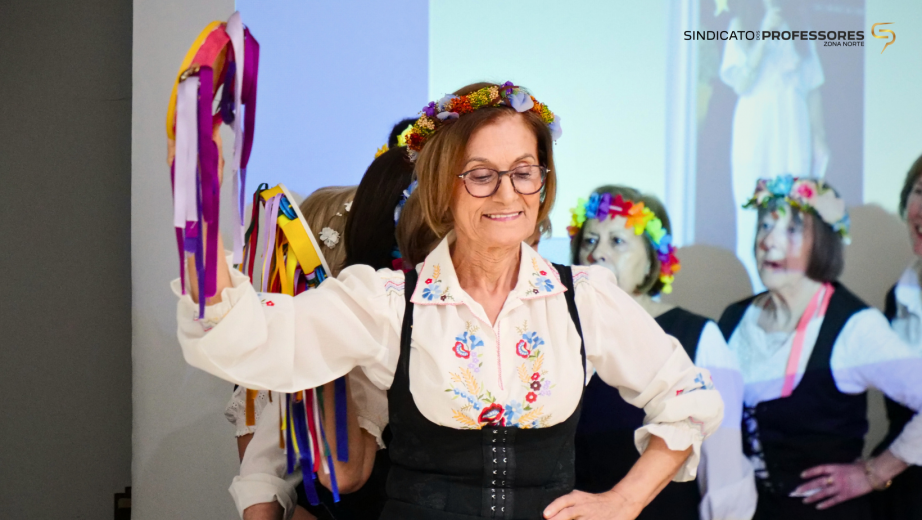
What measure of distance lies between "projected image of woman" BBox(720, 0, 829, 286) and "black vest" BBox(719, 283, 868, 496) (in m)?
0.46

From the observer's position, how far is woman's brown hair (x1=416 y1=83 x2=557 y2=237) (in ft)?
5.95

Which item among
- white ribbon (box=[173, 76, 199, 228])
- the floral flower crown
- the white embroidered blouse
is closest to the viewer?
white ribbon (box=[173, 76, 199, 228])

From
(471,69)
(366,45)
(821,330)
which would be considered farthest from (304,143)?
(821,330)

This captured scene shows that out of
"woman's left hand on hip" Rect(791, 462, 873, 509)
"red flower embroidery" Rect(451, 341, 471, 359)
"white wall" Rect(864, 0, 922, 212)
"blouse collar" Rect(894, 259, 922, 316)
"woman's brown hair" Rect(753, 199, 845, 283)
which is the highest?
"white wall" Rect(864, 0, 922, 212)

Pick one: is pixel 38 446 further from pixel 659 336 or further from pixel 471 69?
pixel 659 336

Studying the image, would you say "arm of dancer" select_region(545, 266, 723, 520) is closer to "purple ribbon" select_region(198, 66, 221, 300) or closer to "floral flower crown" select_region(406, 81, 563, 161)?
"floral flower crown" select_region(406, 81, 563, 161)

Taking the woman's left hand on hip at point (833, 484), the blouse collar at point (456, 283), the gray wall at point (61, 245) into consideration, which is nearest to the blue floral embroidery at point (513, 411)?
the blouse collar at point (456, 283)

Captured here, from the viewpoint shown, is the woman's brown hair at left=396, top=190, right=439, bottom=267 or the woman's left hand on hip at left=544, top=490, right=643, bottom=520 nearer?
the woman's left hand on hip at left=544, top=490, right=643, bottom=520

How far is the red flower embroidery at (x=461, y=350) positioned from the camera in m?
1.75

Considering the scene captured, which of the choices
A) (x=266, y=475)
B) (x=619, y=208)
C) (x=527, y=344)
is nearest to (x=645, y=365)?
(x=527, y=344)

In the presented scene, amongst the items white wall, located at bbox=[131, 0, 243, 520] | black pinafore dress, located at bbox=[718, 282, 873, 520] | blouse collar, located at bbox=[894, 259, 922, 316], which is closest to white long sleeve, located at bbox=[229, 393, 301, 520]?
white wall, located at bbox=[131, 0, 243, 520]

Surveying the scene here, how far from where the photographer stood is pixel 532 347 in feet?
5.85

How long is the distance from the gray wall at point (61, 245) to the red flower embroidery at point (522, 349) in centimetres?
206

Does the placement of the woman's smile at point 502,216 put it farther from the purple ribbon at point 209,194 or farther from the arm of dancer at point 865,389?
the arm of dancer at point 865,389
